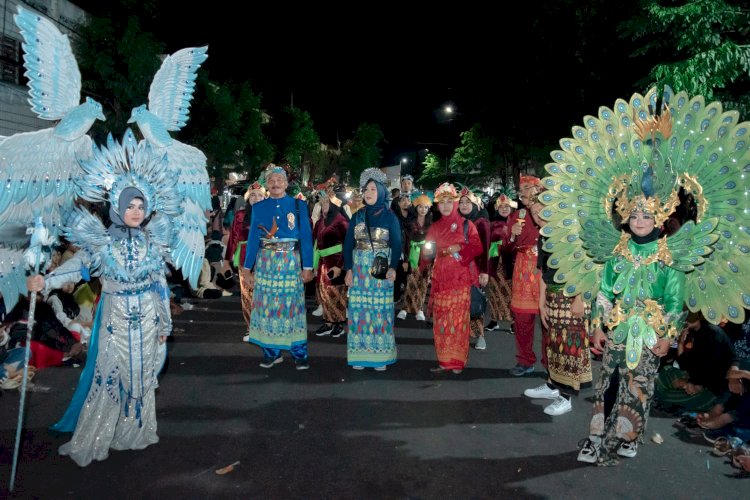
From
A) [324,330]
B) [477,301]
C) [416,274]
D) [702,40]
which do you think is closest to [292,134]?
[416,274]

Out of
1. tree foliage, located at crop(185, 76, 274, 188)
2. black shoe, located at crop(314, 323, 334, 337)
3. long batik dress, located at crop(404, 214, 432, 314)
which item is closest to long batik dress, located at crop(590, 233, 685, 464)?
black shoe, located at crop(314, 323, 334, 337)

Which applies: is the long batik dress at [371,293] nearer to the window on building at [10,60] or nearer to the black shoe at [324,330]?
the black shoe at [324,330]

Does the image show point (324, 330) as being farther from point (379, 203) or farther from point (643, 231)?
point (643, 231)

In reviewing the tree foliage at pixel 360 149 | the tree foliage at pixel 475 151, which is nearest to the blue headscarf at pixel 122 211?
the tree foliage at pixel 475 151

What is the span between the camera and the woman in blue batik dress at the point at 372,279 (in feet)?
19.9

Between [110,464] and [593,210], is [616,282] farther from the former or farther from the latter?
[110,464]

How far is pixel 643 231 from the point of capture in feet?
11.7

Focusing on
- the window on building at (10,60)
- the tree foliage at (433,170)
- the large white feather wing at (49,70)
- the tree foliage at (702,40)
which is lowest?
the large white feather wing at (49,70)

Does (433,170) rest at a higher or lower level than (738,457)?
higher

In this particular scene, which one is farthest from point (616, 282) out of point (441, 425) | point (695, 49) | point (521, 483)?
point (695, 49)

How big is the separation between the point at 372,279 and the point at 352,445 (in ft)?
7.22

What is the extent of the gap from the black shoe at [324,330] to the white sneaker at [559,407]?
3.84m

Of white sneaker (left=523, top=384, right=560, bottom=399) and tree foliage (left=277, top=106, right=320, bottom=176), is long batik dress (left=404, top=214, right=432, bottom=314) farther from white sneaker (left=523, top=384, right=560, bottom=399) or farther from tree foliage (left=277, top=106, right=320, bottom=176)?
tree foliage (left=277, top=106, right=320, bottom=176)

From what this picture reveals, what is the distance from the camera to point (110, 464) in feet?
12.5
